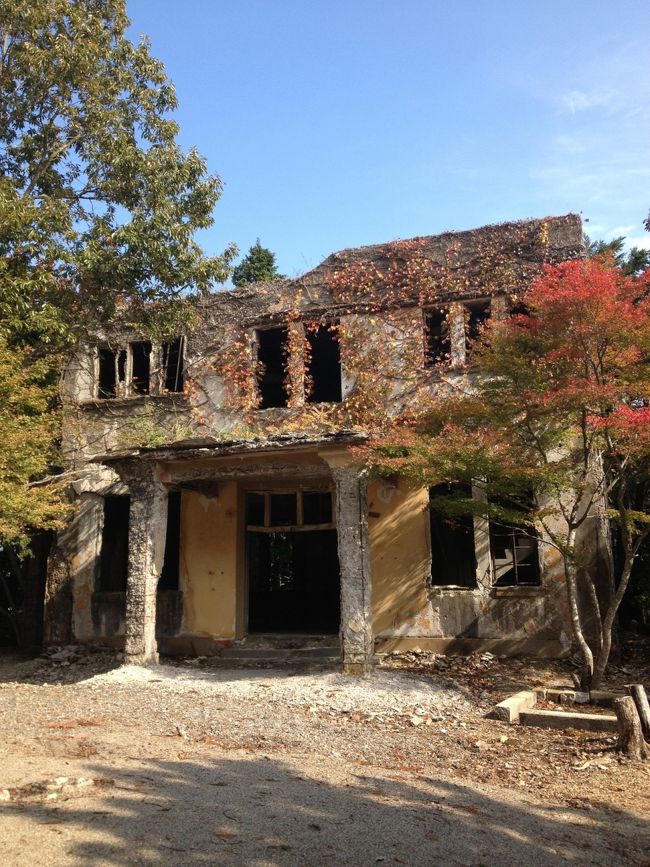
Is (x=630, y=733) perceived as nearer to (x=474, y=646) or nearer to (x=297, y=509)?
(x=474, y=646)

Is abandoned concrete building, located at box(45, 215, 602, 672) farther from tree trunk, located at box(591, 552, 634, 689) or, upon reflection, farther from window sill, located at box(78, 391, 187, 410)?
tree trunk, located at box(591, 552, 634, 689)

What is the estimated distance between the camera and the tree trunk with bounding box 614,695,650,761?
20.1 ft

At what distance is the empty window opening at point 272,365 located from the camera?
1339 centimetres

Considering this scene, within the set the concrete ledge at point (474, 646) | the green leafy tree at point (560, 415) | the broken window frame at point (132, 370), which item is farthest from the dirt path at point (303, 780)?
the broken window frame at point (132, 370)

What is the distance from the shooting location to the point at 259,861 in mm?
3463

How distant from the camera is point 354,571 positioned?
31.3 feet

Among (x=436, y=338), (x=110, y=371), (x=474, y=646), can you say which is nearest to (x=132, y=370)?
(x=110, y=371)

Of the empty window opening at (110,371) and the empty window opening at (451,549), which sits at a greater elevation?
the empty window opening at (110,371)

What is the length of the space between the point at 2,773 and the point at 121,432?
9.26m

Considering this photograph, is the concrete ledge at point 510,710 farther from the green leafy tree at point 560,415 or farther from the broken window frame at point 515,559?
the broken window frame at point 515,559

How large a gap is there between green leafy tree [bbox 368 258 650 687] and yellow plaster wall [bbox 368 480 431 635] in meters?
1.80

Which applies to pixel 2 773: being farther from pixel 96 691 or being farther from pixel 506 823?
pixel 96 691

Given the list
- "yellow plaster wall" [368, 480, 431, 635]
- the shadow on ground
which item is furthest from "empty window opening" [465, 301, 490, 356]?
the shadow on ground

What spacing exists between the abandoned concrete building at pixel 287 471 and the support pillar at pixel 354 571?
0.03 meters
